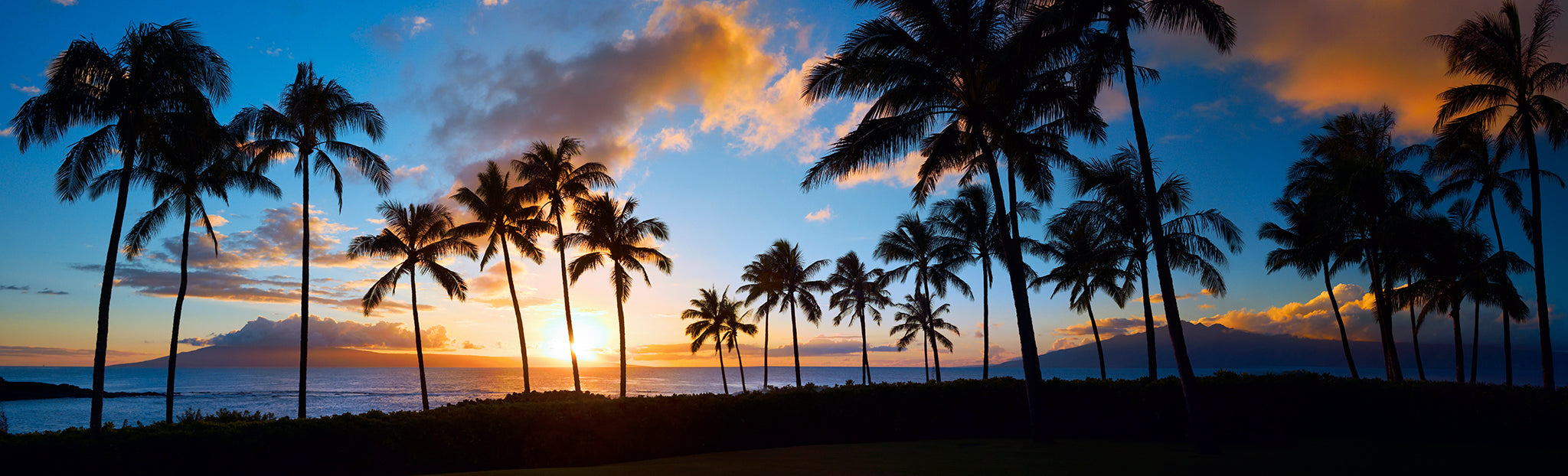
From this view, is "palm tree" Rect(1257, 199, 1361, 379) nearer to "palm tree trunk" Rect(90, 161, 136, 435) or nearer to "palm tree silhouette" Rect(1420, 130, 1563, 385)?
"palm tree silhouette" Rect(1420, 130, 1563, 385)

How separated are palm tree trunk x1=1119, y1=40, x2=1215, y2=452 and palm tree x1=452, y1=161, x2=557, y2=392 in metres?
→ 21.2

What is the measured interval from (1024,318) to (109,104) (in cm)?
1943

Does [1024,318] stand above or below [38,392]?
above

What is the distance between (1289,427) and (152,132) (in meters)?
24.8

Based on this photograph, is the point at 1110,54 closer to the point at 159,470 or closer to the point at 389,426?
the point at 389,426

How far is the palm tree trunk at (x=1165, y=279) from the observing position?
11.4 m

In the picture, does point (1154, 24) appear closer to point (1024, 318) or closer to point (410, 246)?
point (1024, 318)

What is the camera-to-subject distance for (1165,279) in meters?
11.5

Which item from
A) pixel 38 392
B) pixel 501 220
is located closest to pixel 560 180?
pixel 501 220

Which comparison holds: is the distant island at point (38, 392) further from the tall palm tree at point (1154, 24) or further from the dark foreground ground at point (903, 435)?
the tall palm tree at point (1154, 24)

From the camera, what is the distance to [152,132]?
547 inches

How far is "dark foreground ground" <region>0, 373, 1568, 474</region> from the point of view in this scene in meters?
9.77

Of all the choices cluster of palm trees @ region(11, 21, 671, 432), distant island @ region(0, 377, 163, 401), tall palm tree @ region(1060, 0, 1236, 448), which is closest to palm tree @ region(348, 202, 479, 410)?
cluster of palm trees @ region(11, 21, 671, 432)

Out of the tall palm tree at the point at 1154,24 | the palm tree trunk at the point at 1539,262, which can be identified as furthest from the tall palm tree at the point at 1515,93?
the tall palm tree at the point at 1154,24
